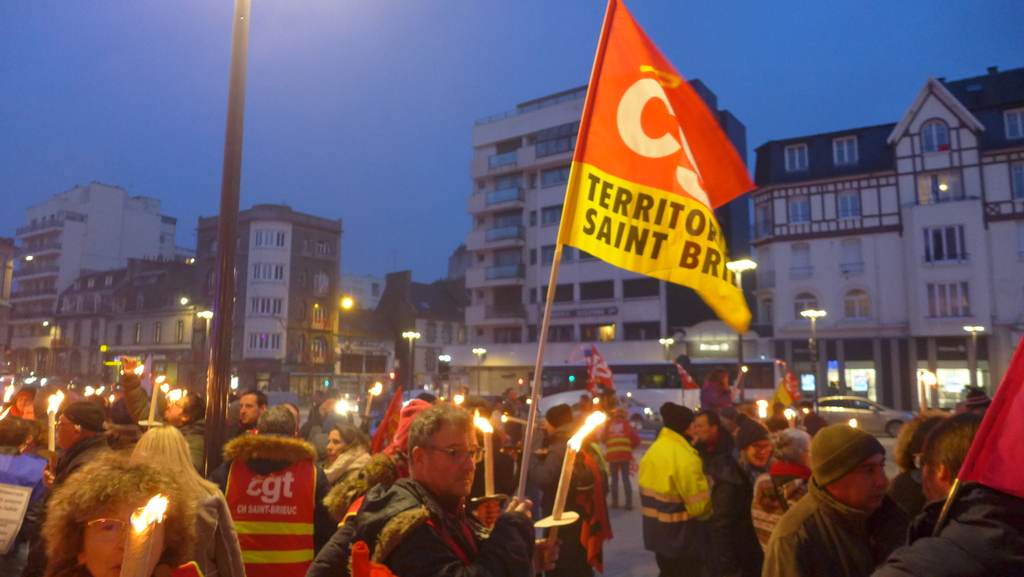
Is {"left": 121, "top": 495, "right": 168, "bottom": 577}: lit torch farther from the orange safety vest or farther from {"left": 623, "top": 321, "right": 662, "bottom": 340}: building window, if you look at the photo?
{"left": 623, "top": 321, "right": 662, "bottom": 340}: building window

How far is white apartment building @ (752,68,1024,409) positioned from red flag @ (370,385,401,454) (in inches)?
1465

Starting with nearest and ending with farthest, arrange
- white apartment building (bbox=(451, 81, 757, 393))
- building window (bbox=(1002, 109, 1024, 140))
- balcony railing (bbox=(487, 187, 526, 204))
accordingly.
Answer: building window (bbox=(1002, 109, 1024, 140)) → white apartment building (bbox=(451, 81, 757, 393)) → balcony railing (bbox=(487, 187, 526, 204))

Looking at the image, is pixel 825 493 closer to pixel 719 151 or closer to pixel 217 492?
pixel 719 151

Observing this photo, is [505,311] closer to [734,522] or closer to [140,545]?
[734,522]

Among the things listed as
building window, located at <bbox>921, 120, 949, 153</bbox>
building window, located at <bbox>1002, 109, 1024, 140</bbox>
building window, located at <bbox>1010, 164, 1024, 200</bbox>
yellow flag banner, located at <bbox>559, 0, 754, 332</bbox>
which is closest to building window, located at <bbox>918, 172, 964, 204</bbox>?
building window, located at <bbox>921, 120, 949, 153</bbox>

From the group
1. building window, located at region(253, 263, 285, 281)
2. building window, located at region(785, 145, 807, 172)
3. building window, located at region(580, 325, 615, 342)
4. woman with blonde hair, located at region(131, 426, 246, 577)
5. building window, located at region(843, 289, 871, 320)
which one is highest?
building window, located at region(785, 145, 807, 172)

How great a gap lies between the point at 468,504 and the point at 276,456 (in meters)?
1.90

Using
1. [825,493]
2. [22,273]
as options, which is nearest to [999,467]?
[825,493]

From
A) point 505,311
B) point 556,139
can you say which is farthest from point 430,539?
point 556,139

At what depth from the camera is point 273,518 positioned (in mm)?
4367

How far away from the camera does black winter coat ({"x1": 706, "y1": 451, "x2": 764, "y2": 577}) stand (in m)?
5.44

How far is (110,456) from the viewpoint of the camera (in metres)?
2.57

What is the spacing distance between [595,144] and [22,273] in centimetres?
9814

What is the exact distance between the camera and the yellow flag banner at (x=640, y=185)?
13.1 feet
